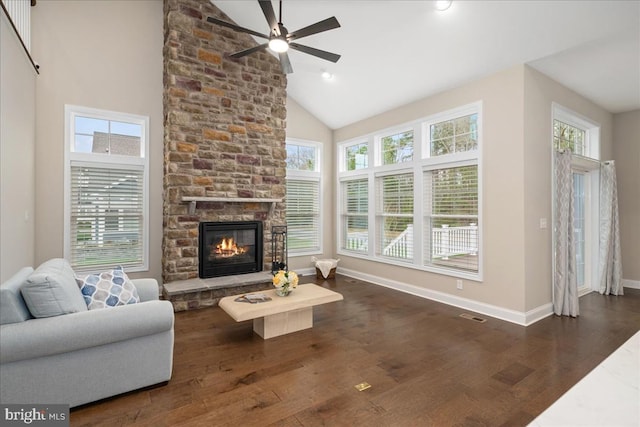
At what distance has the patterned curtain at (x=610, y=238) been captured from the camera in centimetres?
512

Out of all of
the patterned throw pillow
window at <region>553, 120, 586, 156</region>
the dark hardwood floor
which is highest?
window at <region>553, 120, 586, 156</region>

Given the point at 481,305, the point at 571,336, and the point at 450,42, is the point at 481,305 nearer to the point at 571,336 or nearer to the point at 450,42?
the point at 571,336

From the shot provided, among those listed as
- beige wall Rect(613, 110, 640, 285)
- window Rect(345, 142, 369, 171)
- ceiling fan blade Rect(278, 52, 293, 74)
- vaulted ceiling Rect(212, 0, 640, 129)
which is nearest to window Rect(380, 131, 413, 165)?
window Rect(345, 142, 369, 171)

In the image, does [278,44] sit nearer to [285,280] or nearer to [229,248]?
[285,280]

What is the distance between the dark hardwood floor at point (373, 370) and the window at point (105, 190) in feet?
5.16

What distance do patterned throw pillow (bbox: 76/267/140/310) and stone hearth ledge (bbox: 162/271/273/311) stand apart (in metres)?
1.50

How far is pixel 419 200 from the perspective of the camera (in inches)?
200

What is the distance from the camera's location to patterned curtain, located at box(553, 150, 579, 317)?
4.10 meters

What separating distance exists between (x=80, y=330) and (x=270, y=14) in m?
3.02

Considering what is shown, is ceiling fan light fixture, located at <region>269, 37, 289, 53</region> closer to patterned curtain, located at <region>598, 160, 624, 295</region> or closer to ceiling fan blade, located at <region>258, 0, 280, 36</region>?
ceiling fan blade, located at <region>258, 0, 280, 36</region>

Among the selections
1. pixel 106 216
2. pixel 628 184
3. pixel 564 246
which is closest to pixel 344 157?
pixel 564 246

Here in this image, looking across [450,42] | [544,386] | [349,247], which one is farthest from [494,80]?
[349,247]

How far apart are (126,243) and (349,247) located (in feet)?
13.2

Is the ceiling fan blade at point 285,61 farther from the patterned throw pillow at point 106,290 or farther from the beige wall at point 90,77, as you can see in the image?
the patterned throw pillow at point 106,290
